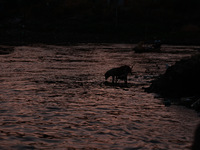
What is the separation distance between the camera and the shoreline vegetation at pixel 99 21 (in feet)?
258

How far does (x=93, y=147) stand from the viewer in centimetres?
1136

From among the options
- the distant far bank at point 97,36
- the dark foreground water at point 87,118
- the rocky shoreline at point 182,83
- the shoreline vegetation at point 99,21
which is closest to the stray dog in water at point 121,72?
the dark foreground water at point 87,118

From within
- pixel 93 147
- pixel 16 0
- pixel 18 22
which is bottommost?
pixel 93 147

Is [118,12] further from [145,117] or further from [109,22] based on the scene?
[145,117]

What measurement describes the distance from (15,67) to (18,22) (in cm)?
6180

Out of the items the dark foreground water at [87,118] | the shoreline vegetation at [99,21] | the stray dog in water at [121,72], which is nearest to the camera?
the dark foreground water at [87,118]

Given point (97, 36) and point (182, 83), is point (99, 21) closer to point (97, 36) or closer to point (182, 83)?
point (97, 36)

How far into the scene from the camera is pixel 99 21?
90.8 m

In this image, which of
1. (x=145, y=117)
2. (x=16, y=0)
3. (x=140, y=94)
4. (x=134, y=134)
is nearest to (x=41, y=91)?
(x=140, y=94)

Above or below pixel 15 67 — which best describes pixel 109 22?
above

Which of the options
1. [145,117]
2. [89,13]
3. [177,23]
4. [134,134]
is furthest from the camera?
[89,13]

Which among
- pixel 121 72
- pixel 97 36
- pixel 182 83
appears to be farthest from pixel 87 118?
pixel 97 36

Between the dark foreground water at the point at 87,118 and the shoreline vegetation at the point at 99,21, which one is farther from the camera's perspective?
the shoreline vegetation at the point at 99,21

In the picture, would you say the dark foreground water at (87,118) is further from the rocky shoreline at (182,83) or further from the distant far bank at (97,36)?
the distant far bank at (97,36)
